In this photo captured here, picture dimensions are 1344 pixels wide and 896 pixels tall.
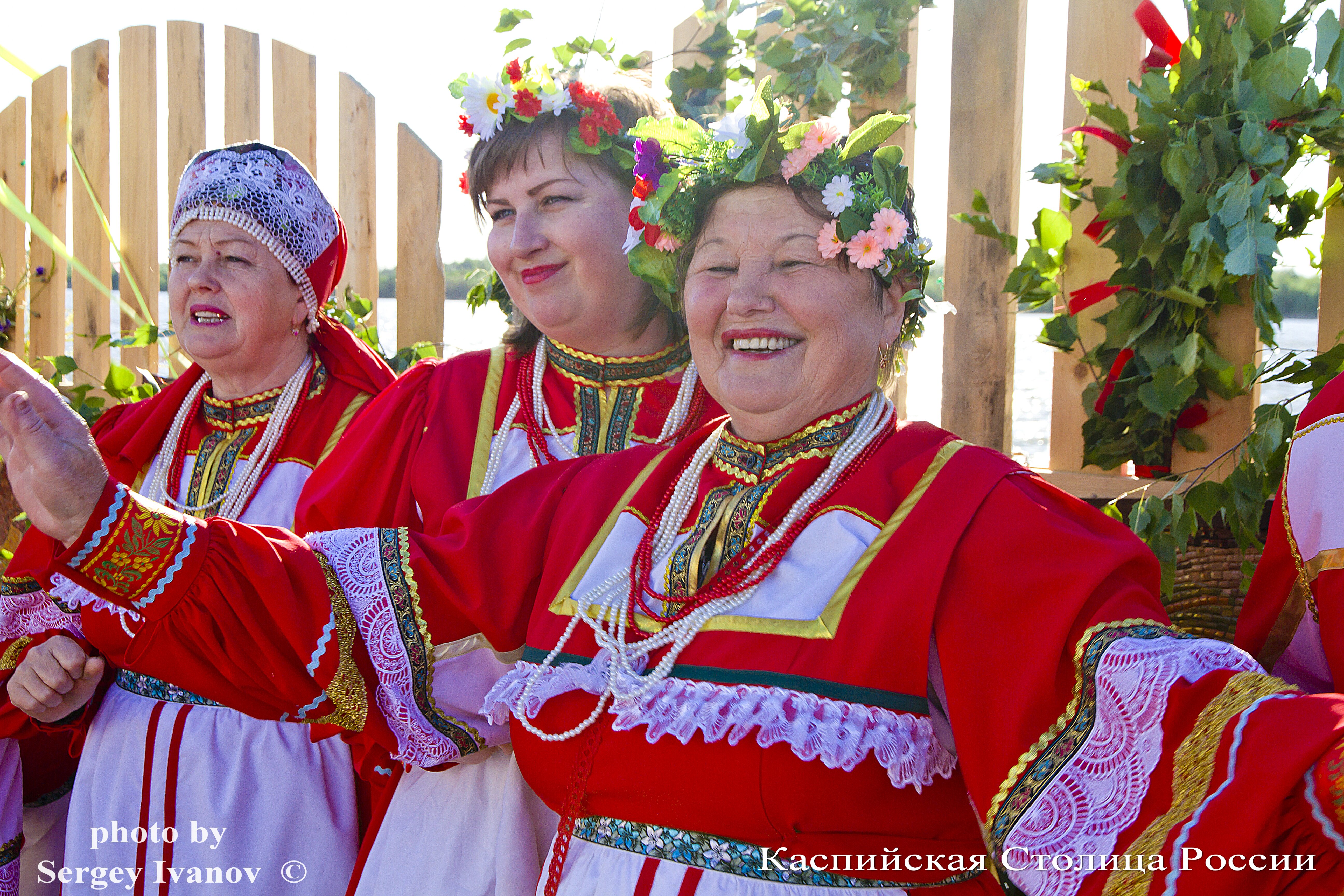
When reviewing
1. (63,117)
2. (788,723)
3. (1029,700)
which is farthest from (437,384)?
(63,117)

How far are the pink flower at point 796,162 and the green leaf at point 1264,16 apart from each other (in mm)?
1147

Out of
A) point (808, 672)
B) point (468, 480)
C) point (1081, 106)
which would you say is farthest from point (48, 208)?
point (808, 672)

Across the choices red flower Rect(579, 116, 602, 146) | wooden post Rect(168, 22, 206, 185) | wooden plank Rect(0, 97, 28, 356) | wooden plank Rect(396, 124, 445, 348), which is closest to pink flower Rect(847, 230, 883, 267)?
red flower Rect(579, 116, 602, 146)

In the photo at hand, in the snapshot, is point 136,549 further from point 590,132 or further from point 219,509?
point 590,132

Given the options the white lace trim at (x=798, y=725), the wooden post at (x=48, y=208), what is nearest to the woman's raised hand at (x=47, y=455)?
the white lace trim at (x=798, y=725)

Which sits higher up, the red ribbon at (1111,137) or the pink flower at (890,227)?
the red ribbon at (1111,137)

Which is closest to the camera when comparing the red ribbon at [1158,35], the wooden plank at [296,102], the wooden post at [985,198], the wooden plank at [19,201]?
the red ribbon at [1158,35]

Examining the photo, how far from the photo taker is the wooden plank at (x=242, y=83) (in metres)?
4.31

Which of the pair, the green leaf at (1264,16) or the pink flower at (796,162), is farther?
the green leaf at (1264,16)

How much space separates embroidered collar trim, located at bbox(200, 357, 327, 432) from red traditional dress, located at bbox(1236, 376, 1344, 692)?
7.45 feet

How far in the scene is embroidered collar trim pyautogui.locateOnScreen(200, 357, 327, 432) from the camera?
2768 millimetres

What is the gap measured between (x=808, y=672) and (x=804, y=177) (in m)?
0.79

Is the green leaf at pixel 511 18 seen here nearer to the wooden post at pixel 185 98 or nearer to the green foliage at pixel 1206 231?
the green foliage at pixel 1206 231

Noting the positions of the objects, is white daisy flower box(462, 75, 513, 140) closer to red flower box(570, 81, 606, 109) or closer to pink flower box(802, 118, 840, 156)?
red flower box(570, 81, 606, 109)
